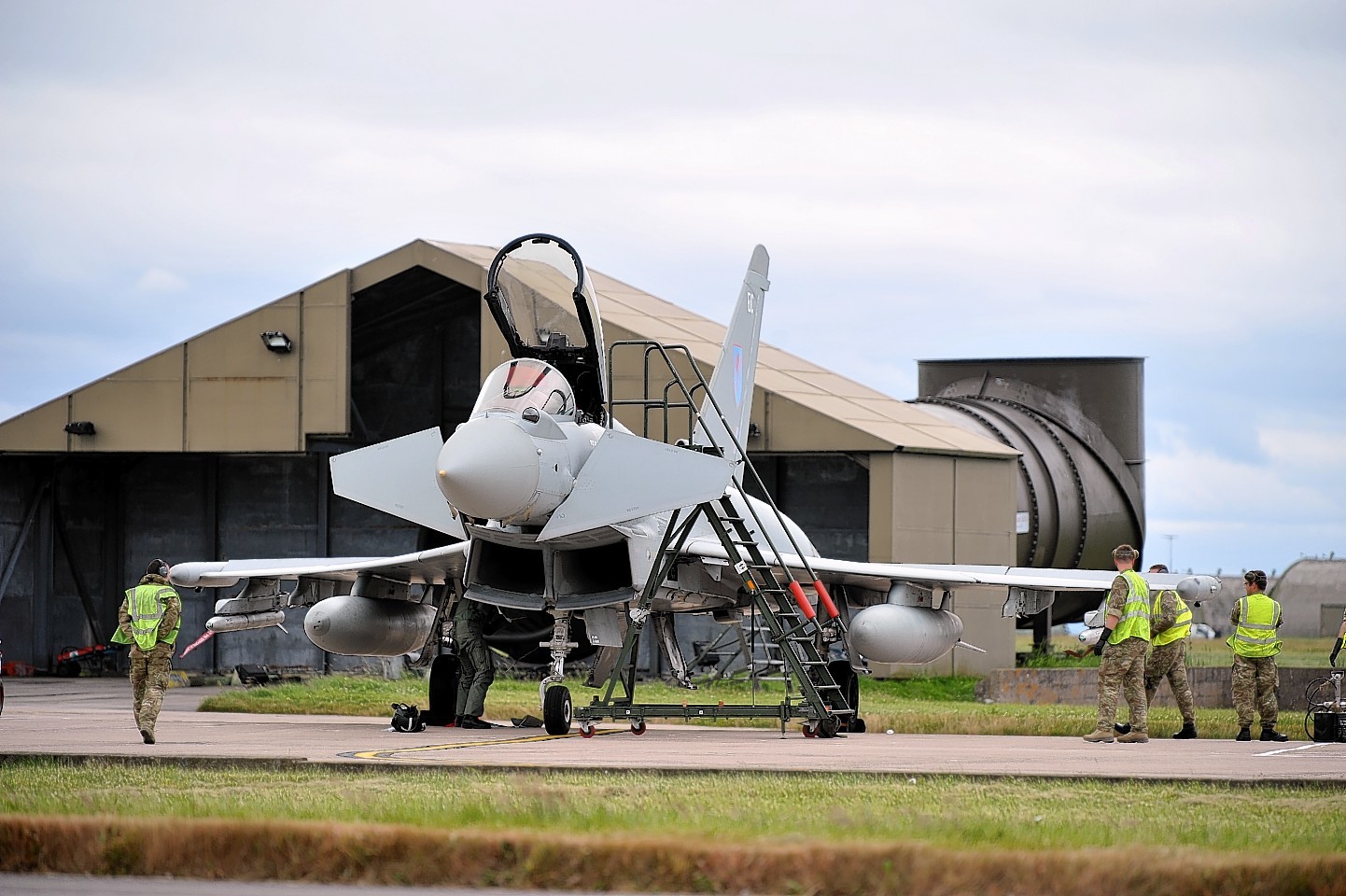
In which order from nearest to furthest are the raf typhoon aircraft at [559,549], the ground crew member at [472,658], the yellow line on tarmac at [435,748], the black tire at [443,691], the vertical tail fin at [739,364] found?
1. the yellow line on tarmac at [435,748]
2. the raf typhoon aircraft at [559,549]
3. the ground crew member at [472,658]
4. the black tire at [443,691]
5. the vertical tail fin at [739,364]

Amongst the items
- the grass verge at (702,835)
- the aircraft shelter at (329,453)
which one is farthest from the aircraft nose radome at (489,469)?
the aircraft shelter at (329,453)

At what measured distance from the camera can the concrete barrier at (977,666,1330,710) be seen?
2527cm

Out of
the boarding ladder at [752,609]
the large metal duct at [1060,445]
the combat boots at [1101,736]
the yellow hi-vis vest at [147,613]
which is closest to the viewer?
the yellow hi-vis vest at [147,613]

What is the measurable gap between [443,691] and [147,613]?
12.0 ft

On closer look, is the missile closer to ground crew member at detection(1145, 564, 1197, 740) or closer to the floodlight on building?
→ ground crew member at detection(1145, 564, 1197, 740)

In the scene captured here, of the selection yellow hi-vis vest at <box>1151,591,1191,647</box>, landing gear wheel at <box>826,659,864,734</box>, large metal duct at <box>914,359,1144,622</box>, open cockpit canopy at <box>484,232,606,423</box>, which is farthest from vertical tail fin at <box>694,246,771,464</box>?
large metal duct at <box>914,359,1144,622</box>

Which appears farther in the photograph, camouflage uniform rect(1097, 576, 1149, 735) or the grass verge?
camouflage uniform rect(1097, 576, 1149, 735)

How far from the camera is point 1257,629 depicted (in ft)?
50.2

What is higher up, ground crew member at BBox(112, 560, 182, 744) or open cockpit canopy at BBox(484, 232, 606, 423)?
open cockpit canopy at BBox(484, 232, 606, 423)

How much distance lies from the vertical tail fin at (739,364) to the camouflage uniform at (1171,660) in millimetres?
5077

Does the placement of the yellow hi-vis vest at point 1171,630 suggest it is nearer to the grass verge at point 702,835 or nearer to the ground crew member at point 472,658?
the grass verge at point 702,835

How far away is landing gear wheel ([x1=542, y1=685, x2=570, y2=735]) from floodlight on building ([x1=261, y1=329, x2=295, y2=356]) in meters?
14.7

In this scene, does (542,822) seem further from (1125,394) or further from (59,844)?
(1125,394)

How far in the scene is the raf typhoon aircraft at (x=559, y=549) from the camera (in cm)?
1400
